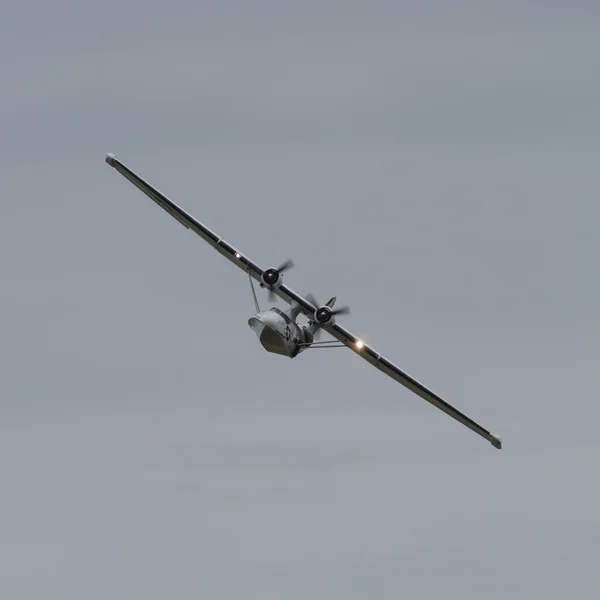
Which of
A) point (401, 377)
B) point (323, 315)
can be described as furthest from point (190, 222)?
point (401, 377)

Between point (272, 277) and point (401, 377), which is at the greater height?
point (272, 277)

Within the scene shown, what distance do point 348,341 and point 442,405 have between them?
7544mm

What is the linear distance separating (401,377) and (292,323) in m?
8.42

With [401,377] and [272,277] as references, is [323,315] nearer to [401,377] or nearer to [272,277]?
[272,277]

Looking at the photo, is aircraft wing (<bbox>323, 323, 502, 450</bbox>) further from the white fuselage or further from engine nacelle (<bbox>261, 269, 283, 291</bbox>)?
engine nacelle (<bbox>261, 269, 283, 291</bbox>)

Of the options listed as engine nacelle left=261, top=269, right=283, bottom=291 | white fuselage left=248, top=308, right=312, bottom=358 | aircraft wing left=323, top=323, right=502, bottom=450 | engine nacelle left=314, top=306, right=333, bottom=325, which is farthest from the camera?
aircraft wing left=323, top=323, right=502, bottom=450

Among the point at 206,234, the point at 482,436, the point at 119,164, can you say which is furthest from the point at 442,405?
the point at 119,164

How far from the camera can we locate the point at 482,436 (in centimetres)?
9231

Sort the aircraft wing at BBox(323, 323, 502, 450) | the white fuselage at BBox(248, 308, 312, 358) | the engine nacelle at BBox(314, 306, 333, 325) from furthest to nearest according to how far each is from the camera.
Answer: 1. the aircraft wing at BBox(323, 323, 502, 450)
2. the engine nacelle at BBox(314, 306, 333, 325)
3. the white fuselage at BBox(248, 308, 312, 358)

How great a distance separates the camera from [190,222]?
93.6 meters

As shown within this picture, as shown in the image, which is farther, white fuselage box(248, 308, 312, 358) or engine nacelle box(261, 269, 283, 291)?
engine nacelle box(261, 269, 283, 291)

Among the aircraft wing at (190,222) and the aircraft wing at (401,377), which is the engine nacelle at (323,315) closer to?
the aircraft wing at (401,377)

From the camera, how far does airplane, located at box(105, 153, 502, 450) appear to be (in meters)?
86.5

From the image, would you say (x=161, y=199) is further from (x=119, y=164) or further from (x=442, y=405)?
(x=442, y=405)
